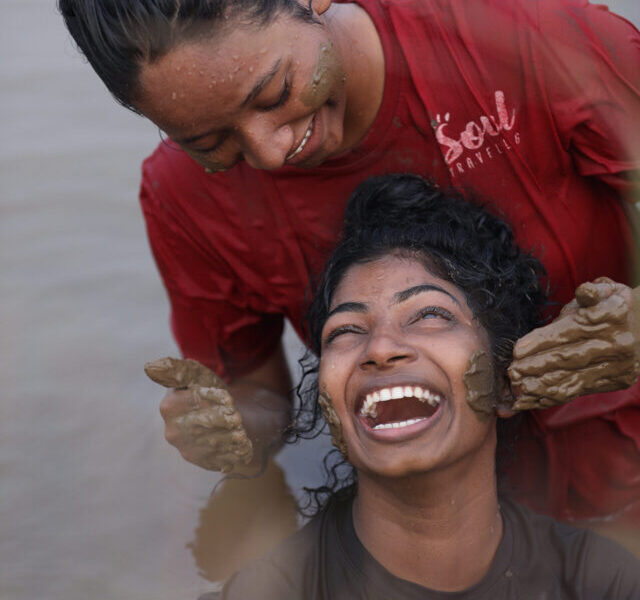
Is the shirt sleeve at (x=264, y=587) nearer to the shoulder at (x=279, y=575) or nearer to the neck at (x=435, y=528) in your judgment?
the shoulder at (x=279, y=575)

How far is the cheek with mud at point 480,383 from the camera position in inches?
83.2

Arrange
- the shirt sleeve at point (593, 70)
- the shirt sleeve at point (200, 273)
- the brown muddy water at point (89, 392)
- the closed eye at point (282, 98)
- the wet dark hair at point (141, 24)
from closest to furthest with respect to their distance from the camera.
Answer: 1. the wet dark hair at point (141, 24)
2. the closed eye at point (282, 98)
3. the shirt sleeve at point (593, 70)
4. the shirt sleeve at point (200, 273)
5. the brown muddy water at point (89, 392)

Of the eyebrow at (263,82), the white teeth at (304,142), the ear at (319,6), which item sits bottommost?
the white teeth at (304,142)

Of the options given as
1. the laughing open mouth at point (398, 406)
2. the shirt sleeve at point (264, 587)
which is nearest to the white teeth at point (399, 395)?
the laughing open mouth at point (398, 406)

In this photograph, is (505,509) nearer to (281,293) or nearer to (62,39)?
(281,293)

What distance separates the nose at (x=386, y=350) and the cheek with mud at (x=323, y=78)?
1.59 ft

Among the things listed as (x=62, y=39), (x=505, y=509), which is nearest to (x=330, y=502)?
(x=505, y=509)

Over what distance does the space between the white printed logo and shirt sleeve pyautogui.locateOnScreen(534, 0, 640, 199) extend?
109 millimetres

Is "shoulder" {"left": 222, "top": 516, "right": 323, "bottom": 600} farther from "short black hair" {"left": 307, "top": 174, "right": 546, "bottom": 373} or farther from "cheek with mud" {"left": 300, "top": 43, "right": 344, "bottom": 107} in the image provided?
"cheek with mud" {"left": 300, "top": 43, "right": 344, "bottom": 107}

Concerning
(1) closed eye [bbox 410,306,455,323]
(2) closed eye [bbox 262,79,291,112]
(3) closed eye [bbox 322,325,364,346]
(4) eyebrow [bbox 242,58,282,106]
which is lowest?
(3) closed eye [bbox 322,325,364,346]

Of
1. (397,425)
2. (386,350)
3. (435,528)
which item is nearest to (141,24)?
(386,350)

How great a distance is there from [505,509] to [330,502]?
0.41m

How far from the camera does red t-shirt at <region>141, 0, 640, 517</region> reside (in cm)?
226

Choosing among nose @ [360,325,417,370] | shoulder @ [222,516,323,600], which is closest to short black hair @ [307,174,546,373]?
nose @ [360,325,417,370]
